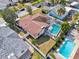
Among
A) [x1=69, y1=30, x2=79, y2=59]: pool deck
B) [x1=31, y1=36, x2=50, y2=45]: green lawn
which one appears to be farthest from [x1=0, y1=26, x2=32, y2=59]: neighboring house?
[x1=69, y1=30, x2=79, y2=59]: pool deck

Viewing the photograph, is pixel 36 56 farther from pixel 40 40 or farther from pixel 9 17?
pixel 9 17

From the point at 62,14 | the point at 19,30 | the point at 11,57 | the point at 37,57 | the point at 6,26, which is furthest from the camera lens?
the point at 62,14

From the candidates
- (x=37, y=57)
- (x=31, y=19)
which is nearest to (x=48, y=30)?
(x=31, y=19)

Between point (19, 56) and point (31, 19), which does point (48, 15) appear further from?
point (19, 56)

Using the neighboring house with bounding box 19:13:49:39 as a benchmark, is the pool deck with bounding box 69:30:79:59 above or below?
below

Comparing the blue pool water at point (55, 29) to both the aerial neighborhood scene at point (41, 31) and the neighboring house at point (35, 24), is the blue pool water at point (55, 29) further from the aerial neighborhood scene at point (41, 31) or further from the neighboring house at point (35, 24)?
the neighboring house at point (35, 24)

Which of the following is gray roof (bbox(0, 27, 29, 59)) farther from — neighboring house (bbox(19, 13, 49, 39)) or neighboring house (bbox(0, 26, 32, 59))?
neighboring house (bbox(19, 13, 49, 39))
